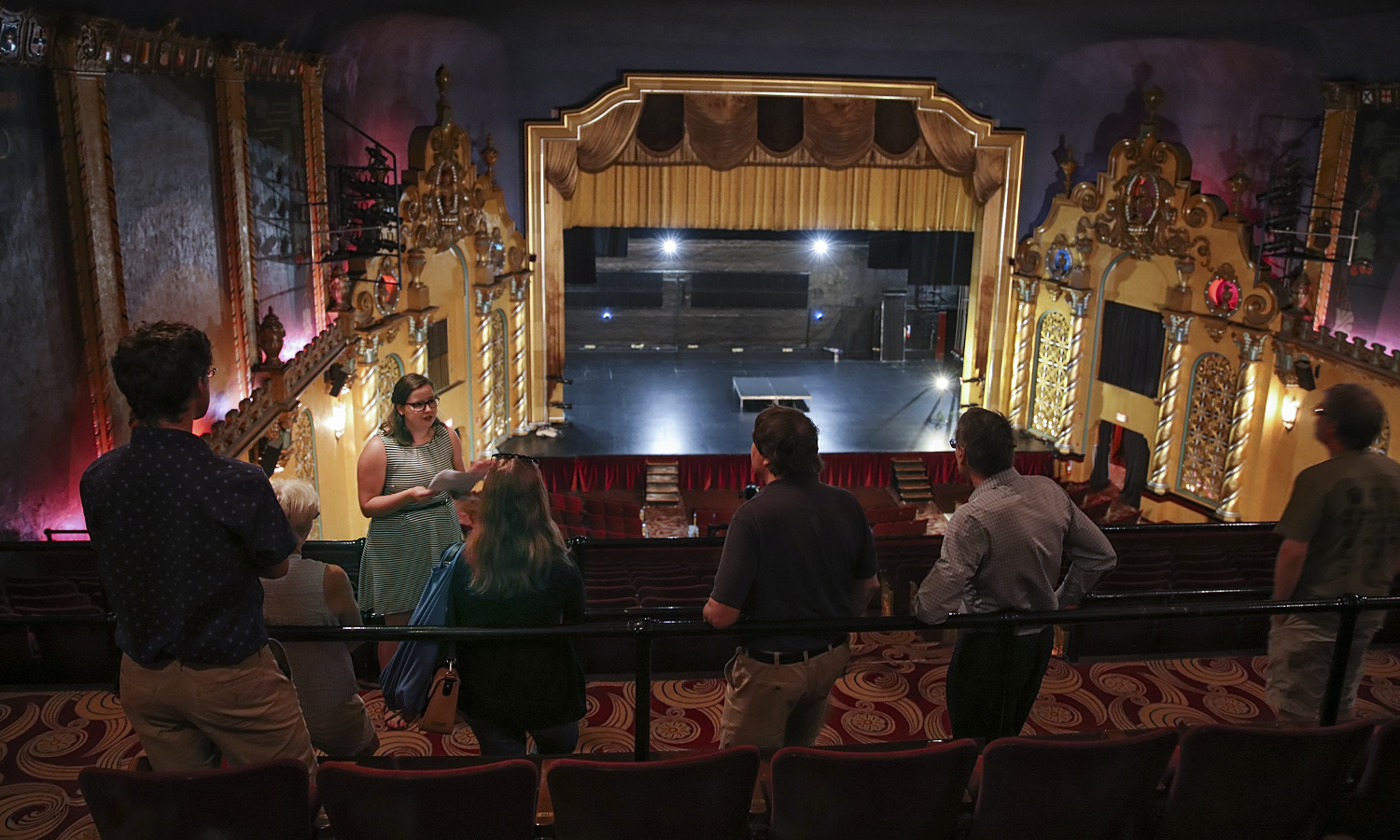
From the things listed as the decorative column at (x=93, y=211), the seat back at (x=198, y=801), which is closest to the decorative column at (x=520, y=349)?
the decorative column at (x=93, y=211)

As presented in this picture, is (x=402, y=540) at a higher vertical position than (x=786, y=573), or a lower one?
lower

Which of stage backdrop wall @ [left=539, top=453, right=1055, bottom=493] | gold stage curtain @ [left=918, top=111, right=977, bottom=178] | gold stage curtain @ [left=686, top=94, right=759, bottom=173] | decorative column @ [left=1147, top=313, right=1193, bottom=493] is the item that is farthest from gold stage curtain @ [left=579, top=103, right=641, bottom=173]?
decorative column @ [left=1147, top=313, right=1193, bottom=493]

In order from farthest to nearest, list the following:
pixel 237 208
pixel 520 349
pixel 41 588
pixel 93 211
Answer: pixel 520 349, pixel 237 208, pixel 93 211, pixel 41 588

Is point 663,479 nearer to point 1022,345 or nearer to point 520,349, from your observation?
point 520,349

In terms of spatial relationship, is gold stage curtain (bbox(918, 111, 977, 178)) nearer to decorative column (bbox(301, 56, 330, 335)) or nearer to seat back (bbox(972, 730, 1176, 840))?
decorative column (bbox(301, 56, 330, 335))

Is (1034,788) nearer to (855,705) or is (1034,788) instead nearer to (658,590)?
(855,705)

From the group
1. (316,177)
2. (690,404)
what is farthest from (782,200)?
(316,177)

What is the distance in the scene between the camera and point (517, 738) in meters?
3.13

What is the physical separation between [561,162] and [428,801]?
550 inches

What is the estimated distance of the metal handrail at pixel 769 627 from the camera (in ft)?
9.08

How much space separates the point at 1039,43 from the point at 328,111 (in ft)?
31.5

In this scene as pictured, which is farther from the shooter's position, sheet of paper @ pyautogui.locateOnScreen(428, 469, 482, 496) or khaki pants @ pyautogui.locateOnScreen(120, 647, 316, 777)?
sheet of paper @ pyautogui.locateOnScreen(428, 469, 482, 496)

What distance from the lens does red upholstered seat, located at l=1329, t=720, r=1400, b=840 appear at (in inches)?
117

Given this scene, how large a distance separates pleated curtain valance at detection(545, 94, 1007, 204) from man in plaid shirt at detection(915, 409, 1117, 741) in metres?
13.1
